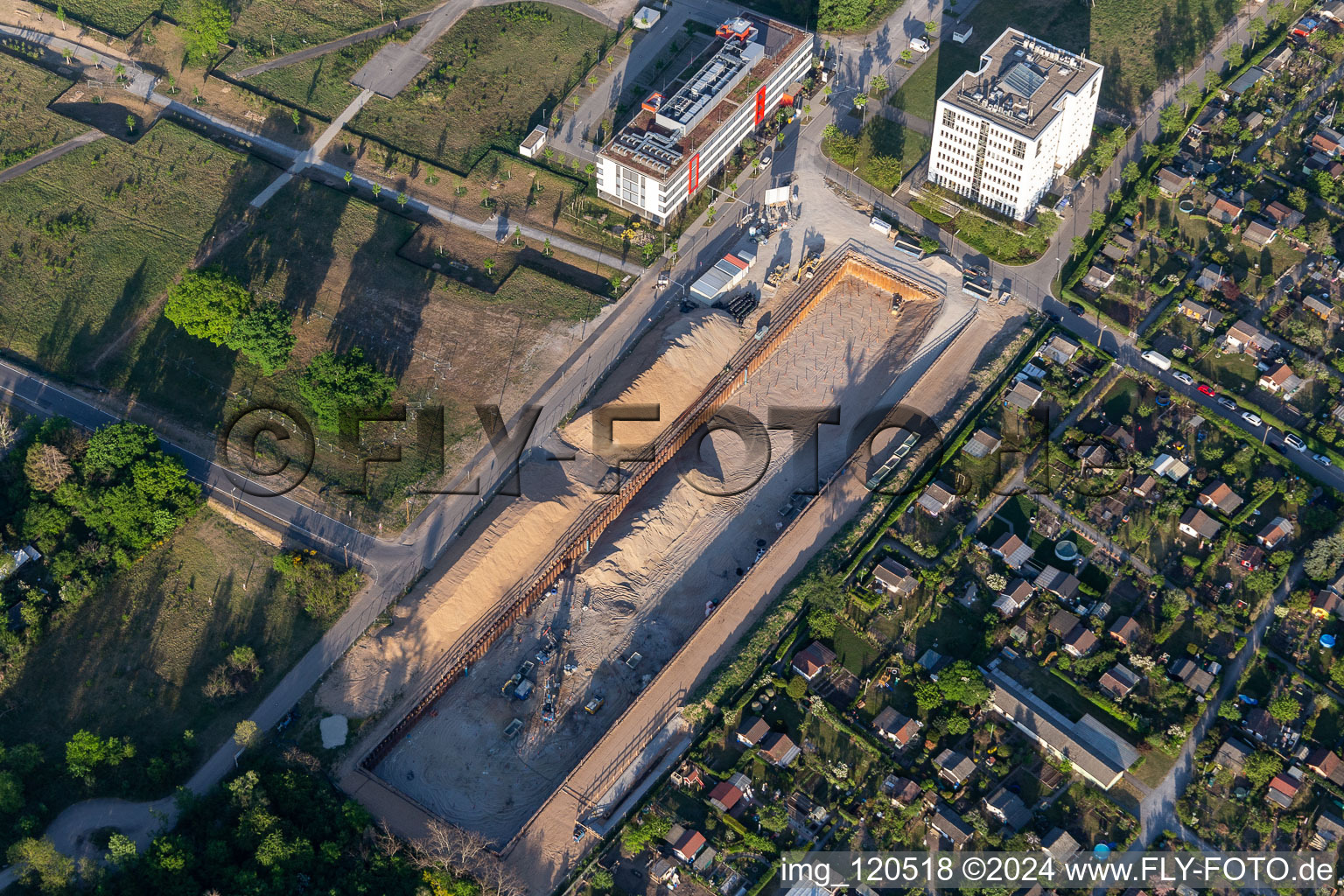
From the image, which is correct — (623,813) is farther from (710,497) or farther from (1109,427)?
(1109,427)

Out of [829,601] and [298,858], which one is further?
→ [829,601]

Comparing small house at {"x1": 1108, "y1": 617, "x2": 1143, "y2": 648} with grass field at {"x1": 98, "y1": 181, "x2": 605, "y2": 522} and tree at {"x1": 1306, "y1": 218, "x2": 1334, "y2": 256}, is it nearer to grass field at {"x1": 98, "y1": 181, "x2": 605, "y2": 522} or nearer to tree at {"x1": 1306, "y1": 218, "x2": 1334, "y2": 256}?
tree at {"x1": 1306, "y1": 218, "x2": 1334, "y2": 256}

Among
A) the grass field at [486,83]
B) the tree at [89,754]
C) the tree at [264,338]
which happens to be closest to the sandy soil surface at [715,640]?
the tree at [89,754]

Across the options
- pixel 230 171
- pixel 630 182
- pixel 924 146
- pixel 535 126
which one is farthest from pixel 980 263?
pixel 230 171

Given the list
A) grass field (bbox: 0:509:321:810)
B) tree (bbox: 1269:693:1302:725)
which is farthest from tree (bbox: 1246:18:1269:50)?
grass field (bbox: 0:509:321:810)

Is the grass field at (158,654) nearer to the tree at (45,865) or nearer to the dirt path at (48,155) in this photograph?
the tree at (45,865)

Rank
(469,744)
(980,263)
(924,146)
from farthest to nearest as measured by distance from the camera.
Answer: (924,146) → (980,263) → (469,744)
